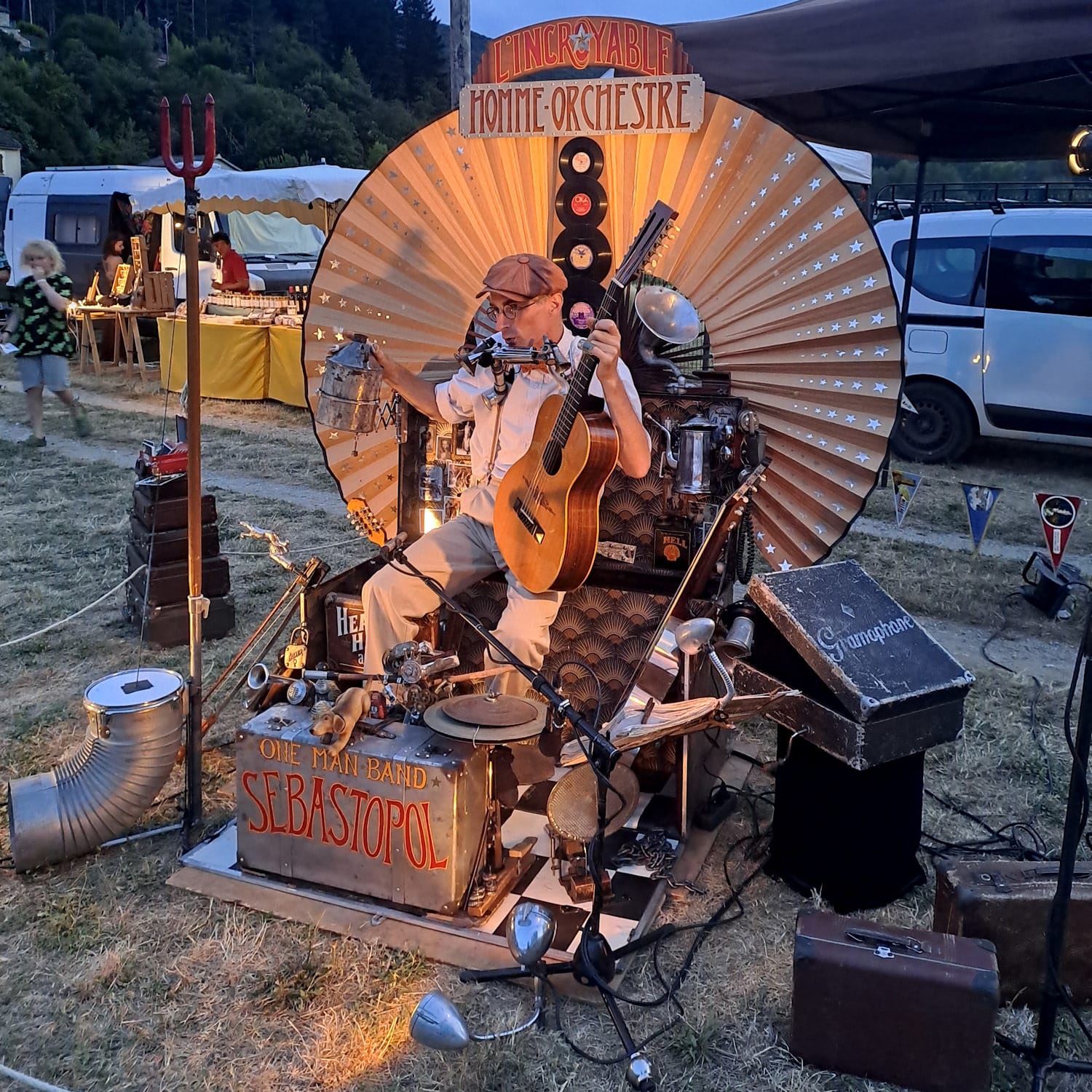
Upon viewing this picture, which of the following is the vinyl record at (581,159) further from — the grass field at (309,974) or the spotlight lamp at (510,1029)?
the spotlight lamp at (510,1029)

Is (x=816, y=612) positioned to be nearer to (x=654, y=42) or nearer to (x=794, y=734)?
(x=794, y=734)

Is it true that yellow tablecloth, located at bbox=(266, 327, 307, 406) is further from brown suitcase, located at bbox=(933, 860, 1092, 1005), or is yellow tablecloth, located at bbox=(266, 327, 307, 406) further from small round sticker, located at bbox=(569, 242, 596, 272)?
brown suitcase, located at bbox=(933, 860, 1092, 1005)

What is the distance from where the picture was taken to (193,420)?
122 inches

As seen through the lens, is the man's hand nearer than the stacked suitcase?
Yes

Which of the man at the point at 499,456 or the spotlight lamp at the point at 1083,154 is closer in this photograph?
the spotlight lamp at the point at 1083,154

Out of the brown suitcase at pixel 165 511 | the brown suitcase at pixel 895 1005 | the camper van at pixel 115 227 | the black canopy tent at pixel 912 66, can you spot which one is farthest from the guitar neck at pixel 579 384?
the camper van at pixel 115 227

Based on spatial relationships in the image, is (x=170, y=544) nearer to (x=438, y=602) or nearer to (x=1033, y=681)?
(x=438, y=602)

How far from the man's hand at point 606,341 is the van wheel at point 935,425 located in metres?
6.30

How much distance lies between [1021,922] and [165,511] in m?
4.10

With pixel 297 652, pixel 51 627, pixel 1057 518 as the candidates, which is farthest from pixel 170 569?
pixel 1057 518

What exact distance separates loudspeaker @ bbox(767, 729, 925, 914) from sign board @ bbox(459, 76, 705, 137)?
8.70 ft

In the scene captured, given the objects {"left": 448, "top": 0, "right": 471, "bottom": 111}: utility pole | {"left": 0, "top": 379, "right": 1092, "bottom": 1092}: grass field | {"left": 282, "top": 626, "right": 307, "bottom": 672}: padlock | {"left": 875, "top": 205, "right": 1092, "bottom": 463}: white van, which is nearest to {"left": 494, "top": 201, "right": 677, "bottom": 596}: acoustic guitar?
{"left": 282, "top": 626, "right": 307, "bottom": 672}: padlock

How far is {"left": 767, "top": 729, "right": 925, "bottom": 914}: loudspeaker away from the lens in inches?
118

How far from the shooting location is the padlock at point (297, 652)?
389cm
